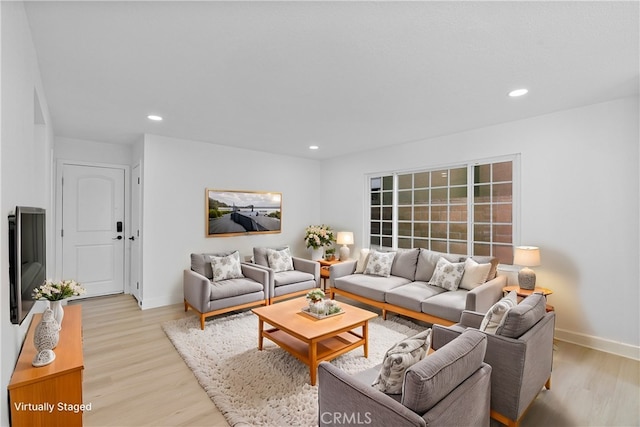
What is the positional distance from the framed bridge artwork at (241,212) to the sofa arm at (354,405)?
3.75m

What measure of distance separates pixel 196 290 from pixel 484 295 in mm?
3199

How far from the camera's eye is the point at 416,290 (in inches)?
146

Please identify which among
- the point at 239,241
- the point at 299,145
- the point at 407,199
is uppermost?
the point at 299,145

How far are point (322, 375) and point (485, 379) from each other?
2.83 feet

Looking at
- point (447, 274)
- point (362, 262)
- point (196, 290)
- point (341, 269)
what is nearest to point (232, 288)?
point (196, 290)

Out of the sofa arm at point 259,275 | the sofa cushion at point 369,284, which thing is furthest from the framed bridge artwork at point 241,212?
the sofa cushion at point 369,284

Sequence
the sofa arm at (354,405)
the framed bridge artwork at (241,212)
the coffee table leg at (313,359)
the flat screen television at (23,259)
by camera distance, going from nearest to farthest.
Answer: the sofa arm at (354,405)
the flat screen television at (23,259)
the coffee table leg at (313,359)
the framed bridge artwork at (241,212)

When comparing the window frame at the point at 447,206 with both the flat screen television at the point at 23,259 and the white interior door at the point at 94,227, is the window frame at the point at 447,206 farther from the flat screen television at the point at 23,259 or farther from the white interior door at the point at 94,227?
the flat screen television at the point at 23,259

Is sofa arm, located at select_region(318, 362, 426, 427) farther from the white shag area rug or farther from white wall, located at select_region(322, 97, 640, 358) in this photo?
white wall, located at select_region(322, 97, 640, 358)

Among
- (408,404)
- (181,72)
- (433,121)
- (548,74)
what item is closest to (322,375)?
(408,404)

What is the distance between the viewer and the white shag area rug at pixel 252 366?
84.6 inches

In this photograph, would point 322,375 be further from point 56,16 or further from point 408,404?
point 56,16

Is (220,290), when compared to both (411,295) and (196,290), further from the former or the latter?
(411,295)

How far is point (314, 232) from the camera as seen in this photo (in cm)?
552
